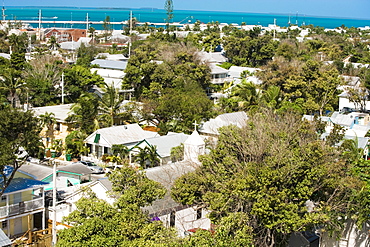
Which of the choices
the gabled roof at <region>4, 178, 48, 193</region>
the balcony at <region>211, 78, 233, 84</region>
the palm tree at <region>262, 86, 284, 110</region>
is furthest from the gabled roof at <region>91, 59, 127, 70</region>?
the gabled roof at <region>4, 178, 48, 193</region>

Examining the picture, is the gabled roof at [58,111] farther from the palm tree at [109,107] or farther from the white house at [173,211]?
the white house at [173,211]

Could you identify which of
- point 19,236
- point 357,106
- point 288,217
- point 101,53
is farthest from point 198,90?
point 101,53

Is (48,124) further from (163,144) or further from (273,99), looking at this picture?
(273,99)

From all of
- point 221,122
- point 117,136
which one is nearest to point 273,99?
point 221,122

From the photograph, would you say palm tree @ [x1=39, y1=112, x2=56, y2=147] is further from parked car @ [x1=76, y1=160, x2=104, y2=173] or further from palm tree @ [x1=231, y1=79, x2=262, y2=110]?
palm tree @ [x1=231, y1=79, x2=262, y2=110]

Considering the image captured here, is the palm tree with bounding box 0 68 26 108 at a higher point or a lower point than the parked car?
higher

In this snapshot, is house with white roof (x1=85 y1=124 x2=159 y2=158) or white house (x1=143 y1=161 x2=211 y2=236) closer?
white house (x1=143 y1=161 x2=211 y2=236)

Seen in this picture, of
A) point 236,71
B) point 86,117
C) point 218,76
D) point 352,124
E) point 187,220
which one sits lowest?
point 187,220

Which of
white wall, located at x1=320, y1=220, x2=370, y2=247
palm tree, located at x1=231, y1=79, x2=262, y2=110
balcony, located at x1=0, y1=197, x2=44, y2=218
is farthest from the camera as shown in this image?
palm tree, located at x1=231, y1=79, x2=262, y2=110
